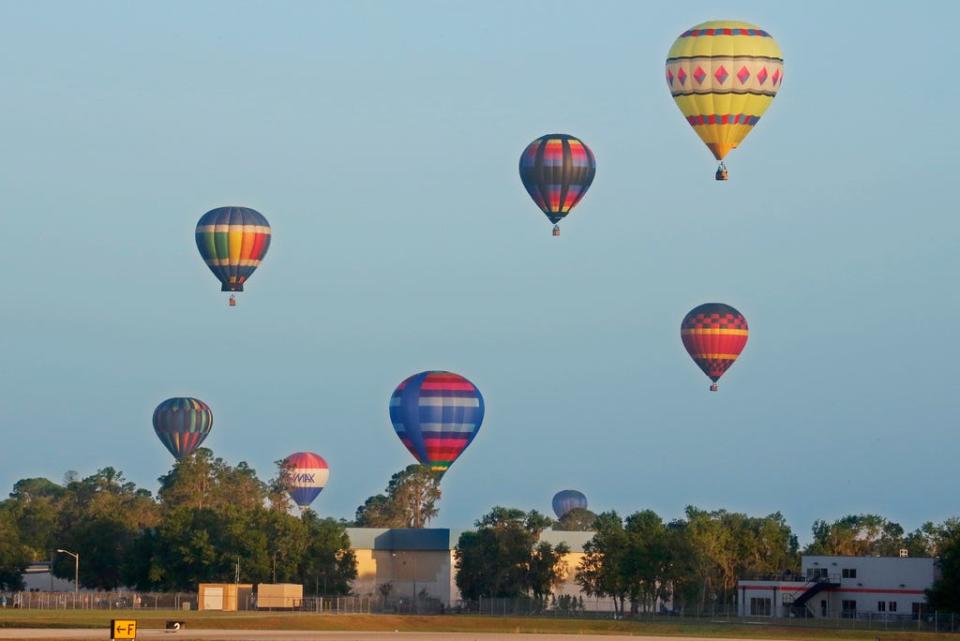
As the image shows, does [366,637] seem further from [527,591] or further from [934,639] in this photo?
[527,591]

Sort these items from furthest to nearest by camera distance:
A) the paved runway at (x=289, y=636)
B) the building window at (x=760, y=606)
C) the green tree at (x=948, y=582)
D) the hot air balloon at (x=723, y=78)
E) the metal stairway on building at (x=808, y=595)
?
1. the building window at (x=760, y=606)
2. the metal stairway on building at (x=808, y=595)
3. the green tree at (x=948, y=582)
4. the hot air balloon at (x=723, y=78)
5. the paved runway at (x=289, y=636)

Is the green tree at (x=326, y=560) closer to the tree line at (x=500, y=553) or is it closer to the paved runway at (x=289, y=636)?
the tree line at (x=500, y=553)

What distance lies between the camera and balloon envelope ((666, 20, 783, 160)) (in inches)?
3969

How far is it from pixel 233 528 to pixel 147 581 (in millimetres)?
7734

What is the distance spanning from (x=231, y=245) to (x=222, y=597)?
2450cm

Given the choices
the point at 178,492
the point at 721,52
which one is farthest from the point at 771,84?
the point at 178,492

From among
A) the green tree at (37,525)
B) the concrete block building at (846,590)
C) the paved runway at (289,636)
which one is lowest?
the paved runway at (289,636)

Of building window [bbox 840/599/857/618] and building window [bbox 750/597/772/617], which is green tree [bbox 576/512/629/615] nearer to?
building window [bbox 750/597/772/617]

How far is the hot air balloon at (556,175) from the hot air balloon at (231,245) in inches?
832

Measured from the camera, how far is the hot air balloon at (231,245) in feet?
435

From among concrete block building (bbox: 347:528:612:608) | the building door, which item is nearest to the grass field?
the building door

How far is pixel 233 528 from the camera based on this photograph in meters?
142

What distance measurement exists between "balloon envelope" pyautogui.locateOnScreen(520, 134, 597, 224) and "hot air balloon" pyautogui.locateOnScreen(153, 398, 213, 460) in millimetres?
63450

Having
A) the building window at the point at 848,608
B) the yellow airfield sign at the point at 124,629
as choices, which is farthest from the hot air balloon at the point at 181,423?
the yellow airfield sign at the point at 124,629
